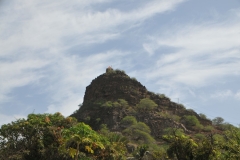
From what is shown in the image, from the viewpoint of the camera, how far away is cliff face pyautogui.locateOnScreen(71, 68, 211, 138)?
70.6 meters

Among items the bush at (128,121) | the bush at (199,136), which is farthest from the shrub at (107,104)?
the bush at (199,136)

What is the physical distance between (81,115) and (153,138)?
1813cm

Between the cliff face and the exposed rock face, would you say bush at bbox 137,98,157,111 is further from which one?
the exposed rock face

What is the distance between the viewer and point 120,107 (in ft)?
241

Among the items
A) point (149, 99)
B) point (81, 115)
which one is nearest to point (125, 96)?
point (149, 99)

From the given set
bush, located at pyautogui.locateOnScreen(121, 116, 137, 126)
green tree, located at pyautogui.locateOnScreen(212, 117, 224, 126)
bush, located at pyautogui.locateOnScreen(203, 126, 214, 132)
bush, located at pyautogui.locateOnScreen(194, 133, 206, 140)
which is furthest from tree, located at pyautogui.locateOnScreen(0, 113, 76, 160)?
green tree, located at pyautogui.locateOnScreen(212, 117, 224, 126)

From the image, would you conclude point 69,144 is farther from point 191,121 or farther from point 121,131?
point 191,121

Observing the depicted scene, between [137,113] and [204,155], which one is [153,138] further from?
[204,155]

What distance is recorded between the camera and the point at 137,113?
240 feet

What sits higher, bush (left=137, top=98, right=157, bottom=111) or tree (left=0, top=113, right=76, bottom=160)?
bush (left=137, top=98, right=157, bottom=111)

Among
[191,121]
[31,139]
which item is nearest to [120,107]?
[191,121]

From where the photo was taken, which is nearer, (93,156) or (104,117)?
(93,156)

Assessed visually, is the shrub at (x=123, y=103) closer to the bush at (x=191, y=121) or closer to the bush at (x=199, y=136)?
the bush at (x=191, y=121)

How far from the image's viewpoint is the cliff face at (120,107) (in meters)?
70.6
